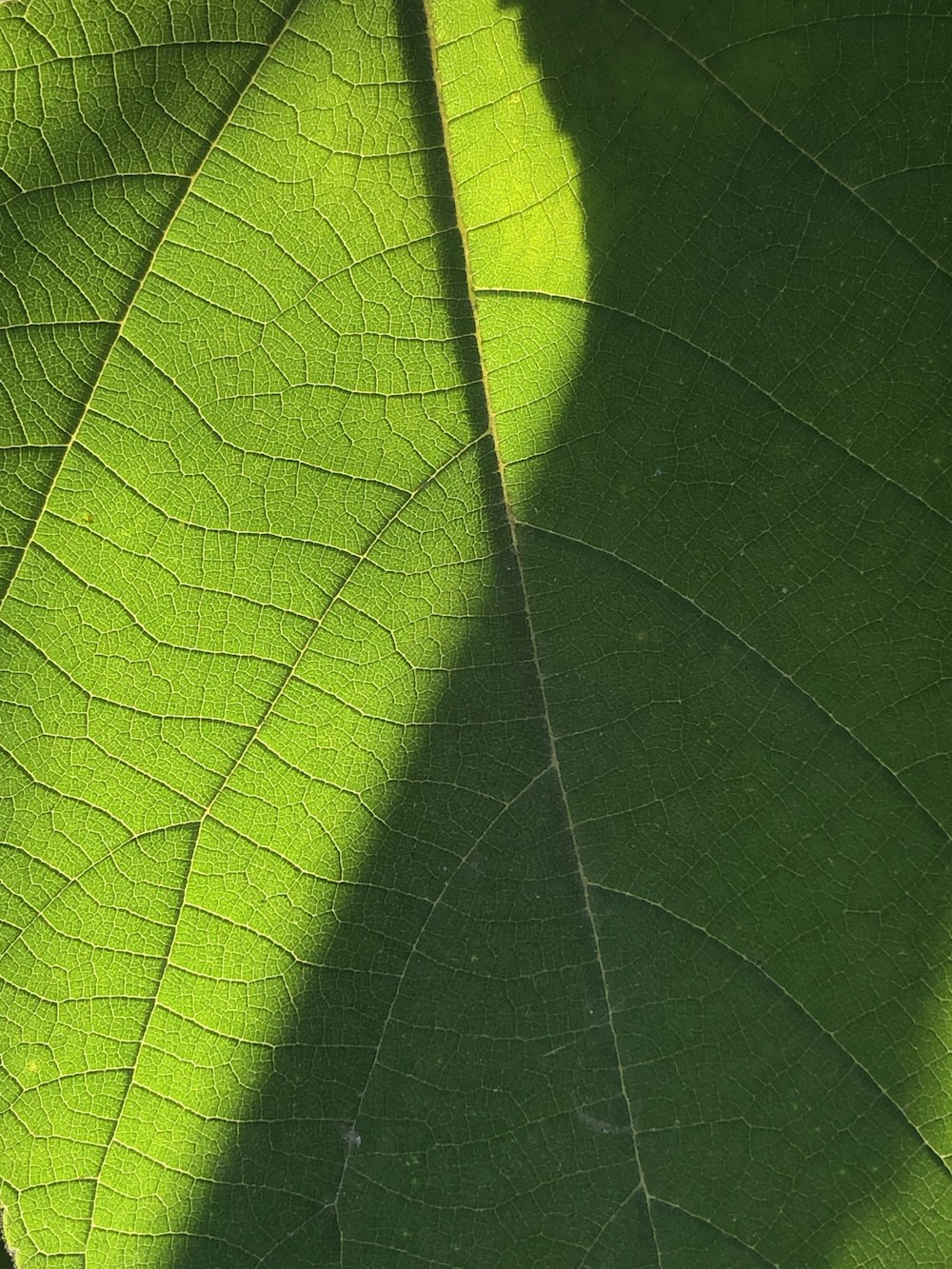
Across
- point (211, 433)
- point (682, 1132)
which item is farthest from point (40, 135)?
point (682, 1132)

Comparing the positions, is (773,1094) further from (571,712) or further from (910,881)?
(571,712)

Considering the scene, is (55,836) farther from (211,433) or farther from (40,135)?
(40,135)

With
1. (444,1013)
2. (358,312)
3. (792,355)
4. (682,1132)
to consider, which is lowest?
(682,1132)

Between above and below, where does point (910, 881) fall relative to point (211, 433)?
below

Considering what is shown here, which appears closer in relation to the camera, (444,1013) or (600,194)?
(600,194)

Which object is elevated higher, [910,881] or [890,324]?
[890,324]

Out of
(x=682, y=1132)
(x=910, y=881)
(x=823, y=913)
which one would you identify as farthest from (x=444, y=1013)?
(x=910, y=881)
